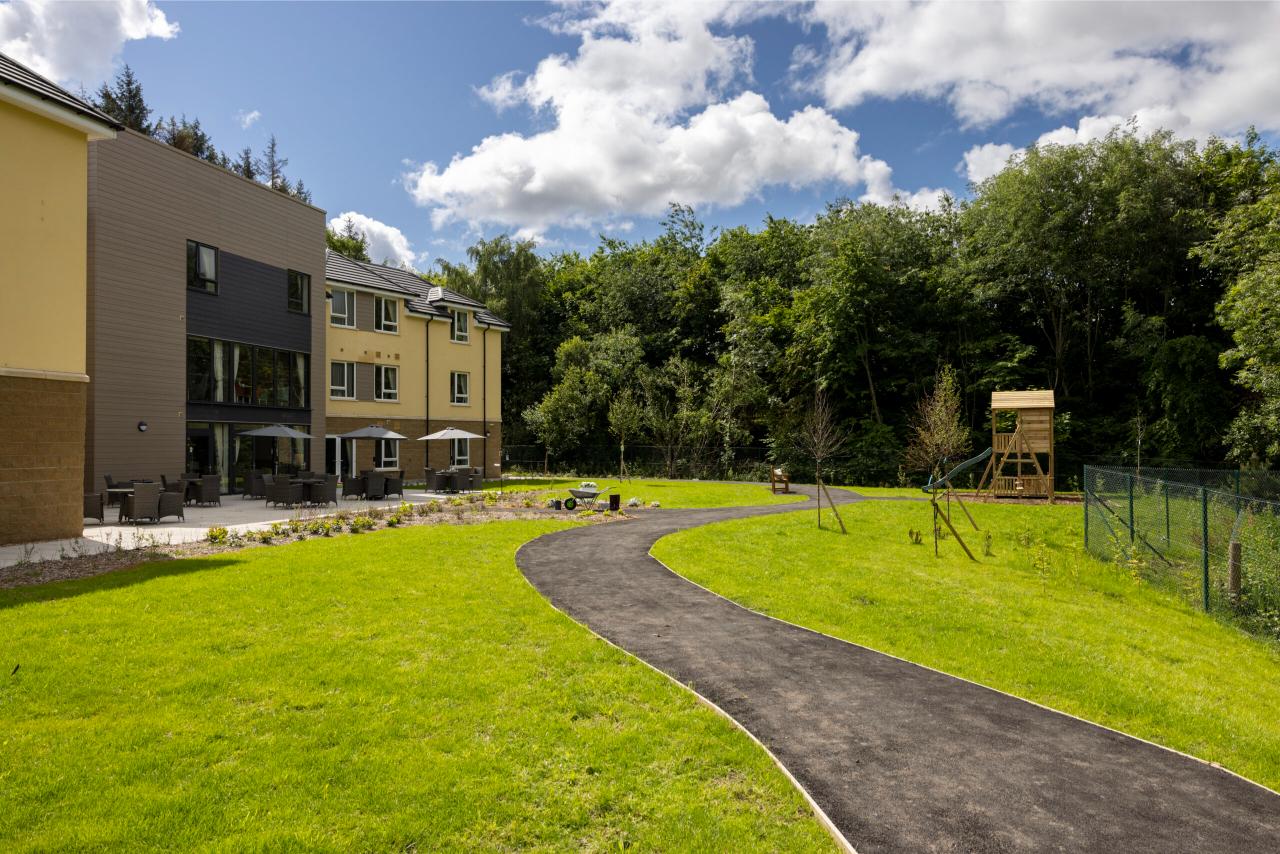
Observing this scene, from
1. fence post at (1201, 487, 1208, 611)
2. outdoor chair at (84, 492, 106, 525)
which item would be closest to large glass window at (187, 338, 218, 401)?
outdoor chair at (84, 492, 106, 525)

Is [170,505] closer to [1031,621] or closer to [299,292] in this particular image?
[299,292]

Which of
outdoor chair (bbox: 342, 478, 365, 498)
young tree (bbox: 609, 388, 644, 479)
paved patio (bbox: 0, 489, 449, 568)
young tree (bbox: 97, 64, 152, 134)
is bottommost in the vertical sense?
paved patio (bbox: 0, 489, 449, 568)

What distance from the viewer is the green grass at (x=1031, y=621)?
270 inches

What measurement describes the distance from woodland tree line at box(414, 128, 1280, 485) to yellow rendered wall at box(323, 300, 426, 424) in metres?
8.40

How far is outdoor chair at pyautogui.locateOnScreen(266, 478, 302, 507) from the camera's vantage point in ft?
68.1

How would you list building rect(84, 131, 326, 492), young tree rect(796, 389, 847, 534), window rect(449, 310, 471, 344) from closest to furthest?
building rect(84, 131, 326, 492) < young tree rect(796, 389, 847, 534) < window rect(449, 310, 471, 344)

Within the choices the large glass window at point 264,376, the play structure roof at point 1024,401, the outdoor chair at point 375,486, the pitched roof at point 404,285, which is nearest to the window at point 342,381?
the pitched roof at point 404,285

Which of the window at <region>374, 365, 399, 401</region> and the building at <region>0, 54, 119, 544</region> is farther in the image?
the window at <region>374, 365, 399, 401</region>

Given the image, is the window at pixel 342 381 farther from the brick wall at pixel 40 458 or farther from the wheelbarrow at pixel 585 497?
the brick wall at pixel 40 458

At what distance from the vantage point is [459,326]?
36.7 metres

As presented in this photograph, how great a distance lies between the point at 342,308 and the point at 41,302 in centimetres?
1792

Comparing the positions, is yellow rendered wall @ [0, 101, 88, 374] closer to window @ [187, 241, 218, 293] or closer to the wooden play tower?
window @ [187, 241, 218, 293]

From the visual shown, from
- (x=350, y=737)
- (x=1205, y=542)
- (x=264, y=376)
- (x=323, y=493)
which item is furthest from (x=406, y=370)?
(x=1205, y=542)

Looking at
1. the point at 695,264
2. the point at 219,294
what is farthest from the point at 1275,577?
the point at 695,264
